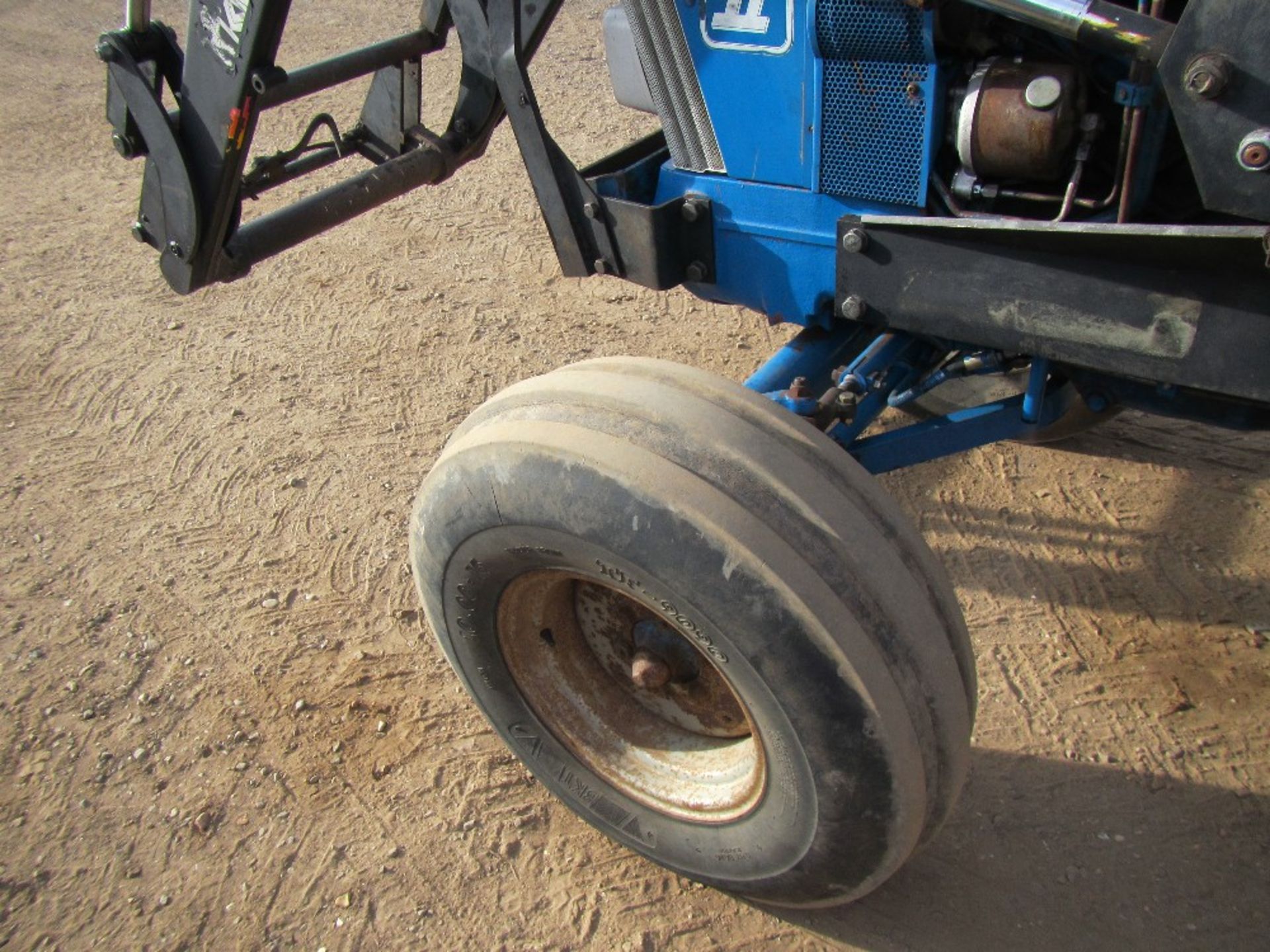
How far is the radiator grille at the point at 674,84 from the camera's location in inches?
98.6

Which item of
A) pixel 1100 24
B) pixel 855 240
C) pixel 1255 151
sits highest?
pixel 1100 24

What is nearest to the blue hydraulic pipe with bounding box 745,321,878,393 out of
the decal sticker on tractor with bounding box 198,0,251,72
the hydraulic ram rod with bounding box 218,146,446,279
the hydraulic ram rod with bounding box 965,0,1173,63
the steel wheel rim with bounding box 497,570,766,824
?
the steel wheel rim with bounding box 497,570,766,824

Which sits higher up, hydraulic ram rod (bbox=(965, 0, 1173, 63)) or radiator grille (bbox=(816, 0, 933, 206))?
hydraulic ram rod (bbox=(965, 0, 1173, 63))

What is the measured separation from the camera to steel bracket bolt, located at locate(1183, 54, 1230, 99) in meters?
1.67

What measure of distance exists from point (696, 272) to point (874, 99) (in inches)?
25.9

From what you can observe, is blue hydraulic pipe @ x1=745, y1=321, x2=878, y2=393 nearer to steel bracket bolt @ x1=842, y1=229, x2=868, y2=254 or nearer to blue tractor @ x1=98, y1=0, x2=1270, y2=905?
blue tractor @ x1=98, y1=0, x2=1270, y2=905

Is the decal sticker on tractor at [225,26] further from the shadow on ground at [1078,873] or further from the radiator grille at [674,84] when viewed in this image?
the shadow on ground at [1078,873]

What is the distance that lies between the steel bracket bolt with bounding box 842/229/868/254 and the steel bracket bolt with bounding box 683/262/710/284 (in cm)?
48

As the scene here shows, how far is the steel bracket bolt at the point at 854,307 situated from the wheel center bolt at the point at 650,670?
2.97 feet

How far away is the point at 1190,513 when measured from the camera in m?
3.50

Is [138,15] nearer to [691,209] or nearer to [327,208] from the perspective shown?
[327,208]

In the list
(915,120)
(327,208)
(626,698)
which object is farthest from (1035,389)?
(327,208)

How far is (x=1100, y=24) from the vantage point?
1783mm

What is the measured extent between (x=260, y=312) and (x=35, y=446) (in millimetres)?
1179
